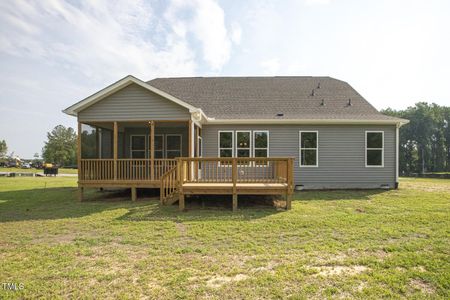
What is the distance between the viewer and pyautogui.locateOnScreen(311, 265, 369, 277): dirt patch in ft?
10.8

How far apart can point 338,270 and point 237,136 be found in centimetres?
830

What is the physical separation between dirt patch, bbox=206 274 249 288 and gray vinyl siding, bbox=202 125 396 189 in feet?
26.6

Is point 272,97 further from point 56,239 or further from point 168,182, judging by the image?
point 56,239

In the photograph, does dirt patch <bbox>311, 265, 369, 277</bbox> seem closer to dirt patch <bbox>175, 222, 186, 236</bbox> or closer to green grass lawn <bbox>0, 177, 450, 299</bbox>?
green grass lawn <bbox>0, 177, 450, 299</bbox>

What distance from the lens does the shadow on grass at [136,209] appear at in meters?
6.48

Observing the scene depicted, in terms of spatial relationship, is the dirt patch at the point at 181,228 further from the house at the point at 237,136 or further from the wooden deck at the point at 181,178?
the house at the point at 237,136

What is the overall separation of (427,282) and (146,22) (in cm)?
1290

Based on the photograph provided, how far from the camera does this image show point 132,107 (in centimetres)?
885

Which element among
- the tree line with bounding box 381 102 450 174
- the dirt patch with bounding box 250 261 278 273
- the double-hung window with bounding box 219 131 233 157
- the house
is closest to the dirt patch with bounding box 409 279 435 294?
the dirt patch with bounding box 250 261 278 273

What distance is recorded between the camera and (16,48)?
442 inches

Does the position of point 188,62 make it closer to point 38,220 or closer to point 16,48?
point 16,48

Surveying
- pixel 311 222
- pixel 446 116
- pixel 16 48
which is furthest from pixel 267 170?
pixel 446 116

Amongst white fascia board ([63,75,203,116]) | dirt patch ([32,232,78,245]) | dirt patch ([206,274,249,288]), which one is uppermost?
white fascia board ([63,75,203,116])

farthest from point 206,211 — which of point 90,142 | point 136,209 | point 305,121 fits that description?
point 90,142
